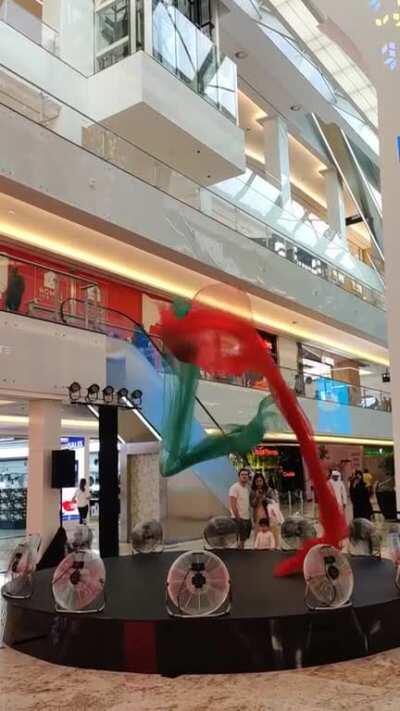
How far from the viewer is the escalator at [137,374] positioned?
11.3 meters

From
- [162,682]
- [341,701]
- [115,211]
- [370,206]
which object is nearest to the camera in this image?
[341,701]

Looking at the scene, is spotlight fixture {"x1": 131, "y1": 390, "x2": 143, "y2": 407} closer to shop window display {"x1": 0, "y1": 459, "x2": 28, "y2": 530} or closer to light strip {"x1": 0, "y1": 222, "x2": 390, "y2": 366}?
light strip {"x1": 0, "y1": 222, "x2": 390, "y2": 366}

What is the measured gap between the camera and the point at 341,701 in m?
3.93

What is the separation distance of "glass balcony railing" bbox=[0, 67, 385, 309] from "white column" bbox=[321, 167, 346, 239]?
446 cm

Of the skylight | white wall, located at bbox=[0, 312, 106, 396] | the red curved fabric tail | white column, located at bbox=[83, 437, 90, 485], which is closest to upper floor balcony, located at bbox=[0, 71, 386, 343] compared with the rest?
white wall, located at bbox=[0, 312, 106, 396]


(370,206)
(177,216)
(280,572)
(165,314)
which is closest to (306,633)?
(280,572)

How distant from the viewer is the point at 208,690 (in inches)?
166

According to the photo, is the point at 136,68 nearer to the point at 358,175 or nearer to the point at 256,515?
the point at 256,515

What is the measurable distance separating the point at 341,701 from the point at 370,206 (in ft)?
79.3

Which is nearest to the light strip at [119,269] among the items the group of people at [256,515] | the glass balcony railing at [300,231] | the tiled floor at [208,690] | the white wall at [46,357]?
the glass balcony railing at [300,231]

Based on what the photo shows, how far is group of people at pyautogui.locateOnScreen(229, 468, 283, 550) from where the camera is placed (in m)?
8.82

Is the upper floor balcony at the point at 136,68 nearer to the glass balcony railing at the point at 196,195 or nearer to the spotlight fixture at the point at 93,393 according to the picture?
the glass balcony railing at the point at 196,195

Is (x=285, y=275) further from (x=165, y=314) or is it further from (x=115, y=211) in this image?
(x=165, y=314)

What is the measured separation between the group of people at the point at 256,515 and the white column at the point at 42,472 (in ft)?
9.09
